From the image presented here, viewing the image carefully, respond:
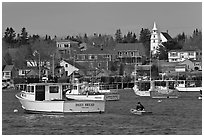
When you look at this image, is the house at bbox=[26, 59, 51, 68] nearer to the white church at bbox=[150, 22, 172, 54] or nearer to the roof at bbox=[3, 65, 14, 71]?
the roof at bbox=[3, 65, 14, 71]

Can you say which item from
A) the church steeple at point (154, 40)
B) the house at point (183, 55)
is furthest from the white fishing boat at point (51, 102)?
the church steeple at point (154, 40)

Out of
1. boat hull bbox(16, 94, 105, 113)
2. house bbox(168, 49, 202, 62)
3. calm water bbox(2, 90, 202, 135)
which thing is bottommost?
calm water bbox(2, 90, 202, 135)

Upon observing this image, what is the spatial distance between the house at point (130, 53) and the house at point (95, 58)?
6.71ft

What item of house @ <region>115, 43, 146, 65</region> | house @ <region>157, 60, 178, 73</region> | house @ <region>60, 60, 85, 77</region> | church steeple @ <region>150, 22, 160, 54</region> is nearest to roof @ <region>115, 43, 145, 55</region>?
house @ <region>115, 43, 146, 65</region>

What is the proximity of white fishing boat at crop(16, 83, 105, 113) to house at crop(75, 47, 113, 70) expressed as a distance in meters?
66.3

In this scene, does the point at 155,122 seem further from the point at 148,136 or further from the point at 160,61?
the point at 160,61

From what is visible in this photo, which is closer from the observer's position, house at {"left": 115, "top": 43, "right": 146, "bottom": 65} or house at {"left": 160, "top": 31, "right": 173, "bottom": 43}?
house at {"left": 115, "top": 43, "right": 146, "bottom": 65}

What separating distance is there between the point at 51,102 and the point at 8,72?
63.4 meters

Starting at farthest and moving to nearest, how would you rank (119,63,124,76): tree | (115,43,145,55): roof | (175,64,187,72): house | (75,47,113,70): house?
(115,43,145,55): roof
(75,47,113,70): house
(175,64,187,72): house
(119,63,124,76): tree

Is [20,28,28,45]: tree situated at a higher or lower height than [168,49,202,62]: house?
higher

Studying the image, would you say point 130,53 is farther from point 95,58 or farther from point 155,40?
point 155,40

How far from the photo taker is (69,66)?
9462 centimetres

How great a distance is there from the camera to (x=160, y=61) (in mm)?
100562

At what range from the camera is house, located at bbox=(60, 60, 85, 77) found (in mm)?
93875
